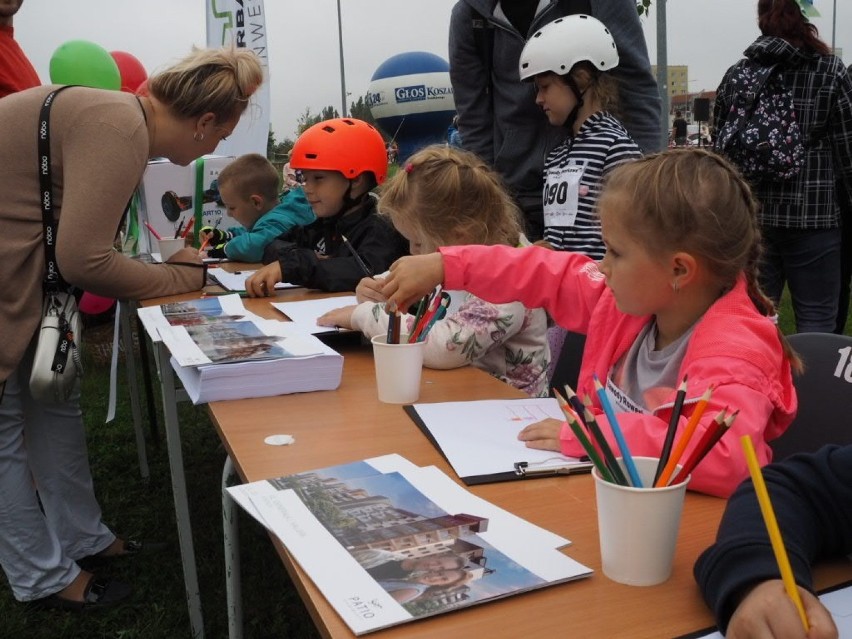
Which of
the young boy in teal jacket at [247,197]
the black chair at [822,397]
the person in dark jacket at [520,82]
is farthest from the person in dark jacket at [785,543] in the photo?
the young boy in teal jacket at [247,197]

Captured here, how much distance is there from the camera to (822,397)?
1359 mm

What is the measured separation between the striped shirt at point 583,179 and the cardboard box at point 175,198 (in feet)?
6.65

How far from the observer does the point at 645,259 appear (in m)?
1.25

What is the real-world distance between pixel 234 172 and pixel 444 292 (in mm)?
2532

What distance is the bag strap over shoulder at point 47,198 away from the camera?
194cm

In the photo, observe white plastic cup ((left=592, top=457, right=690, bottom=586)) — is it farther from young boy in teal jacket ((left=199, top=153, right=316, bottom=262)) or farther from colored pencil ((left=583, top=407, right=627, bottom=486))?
young boy in teal jacket ((left=199, top=153, right=316, bottom=262))

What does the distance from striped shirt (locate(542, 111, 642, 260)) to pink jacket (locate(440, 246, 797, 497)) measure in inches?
40.9

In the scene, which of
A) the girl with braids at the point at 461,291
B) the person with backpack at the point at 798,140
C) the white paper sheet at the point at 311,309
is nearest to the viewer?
the girl with braids at the point at 461,291

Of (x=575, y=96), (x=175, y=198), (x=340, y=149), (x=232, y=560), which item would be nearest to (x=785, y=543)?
(x=232, y=560)

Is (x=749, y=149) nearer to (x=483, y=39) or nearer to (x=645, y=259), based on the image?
→ (x=483, y=39)

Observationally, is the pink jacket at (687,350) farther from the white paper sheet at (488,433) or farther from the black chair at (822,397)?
the black chair at (822,397)

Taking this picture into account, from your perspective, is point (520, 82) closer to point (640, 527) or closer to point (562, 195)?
point (562, 195)

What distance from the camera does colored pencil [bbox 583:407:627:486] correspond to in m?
0.76

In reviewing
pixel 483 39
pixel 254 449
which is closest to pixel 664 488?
pixel 254 449
